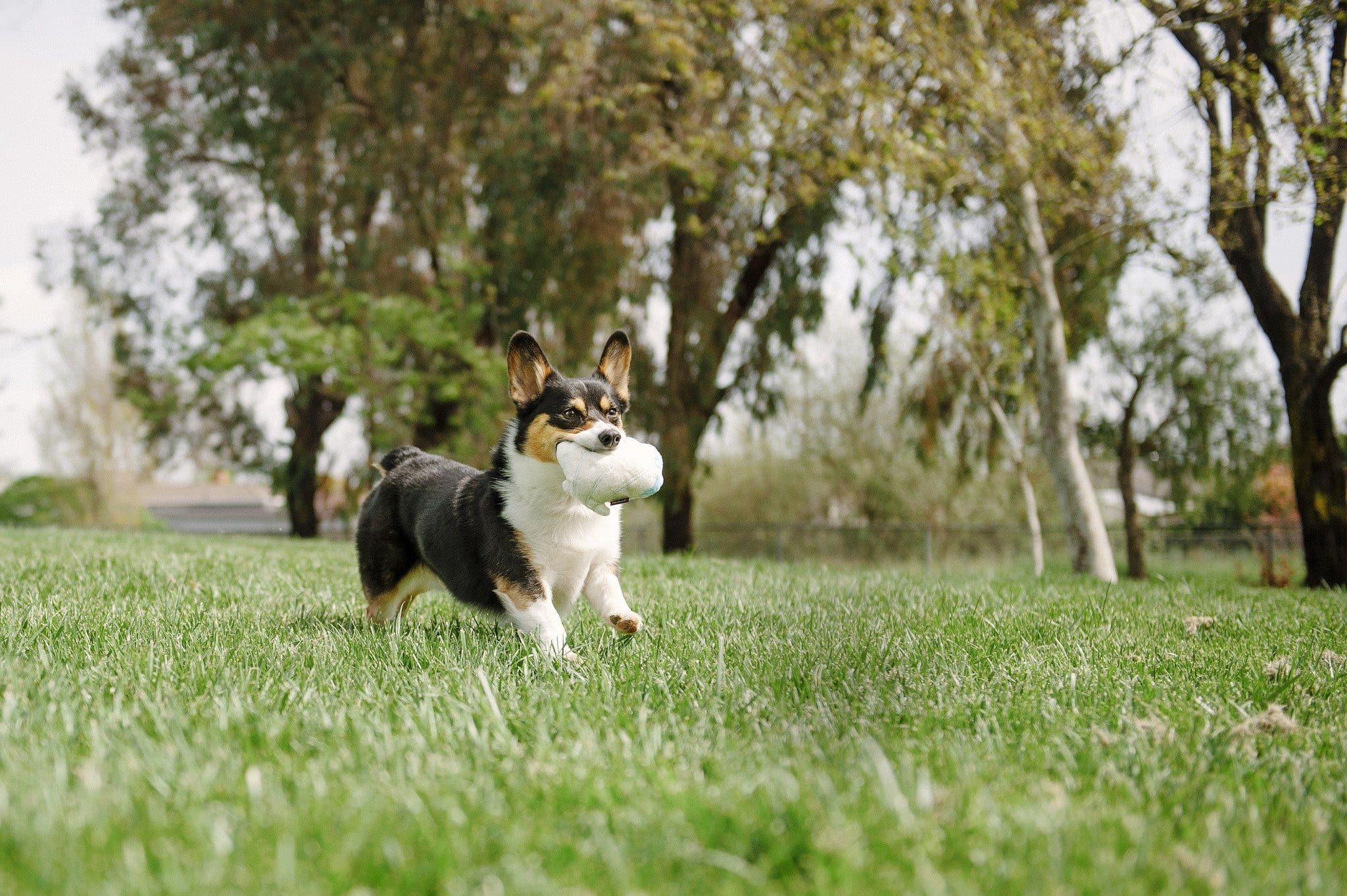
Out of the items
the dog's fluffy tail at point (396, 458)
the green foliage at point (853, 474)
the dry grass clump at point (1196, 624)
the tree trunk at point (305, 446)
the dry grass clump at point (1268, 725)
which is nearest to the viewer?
the dry grass clump at point (1268, 725)

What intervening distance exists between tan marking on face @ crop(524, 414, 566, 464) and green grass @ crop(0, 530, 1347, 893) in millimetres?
729

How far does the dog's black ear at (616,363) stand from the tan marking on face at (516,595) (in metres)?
0.91

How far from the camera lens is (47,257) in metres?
22.3

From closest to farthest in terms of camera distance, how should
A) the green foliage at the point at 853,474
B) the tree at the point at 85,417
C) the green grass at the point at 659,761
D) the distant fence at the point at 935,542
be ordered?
1. the green grass at the point at 659,761
2. the distant fence at the point at 935,542
3. the green foliage at the point at 853,474
4. the tree at the point at 85,417

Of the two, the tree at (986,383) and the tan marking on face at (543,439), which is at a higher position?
the tree at (986,383)

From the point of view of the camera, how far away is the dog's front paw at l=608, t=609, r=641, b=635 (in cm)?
387

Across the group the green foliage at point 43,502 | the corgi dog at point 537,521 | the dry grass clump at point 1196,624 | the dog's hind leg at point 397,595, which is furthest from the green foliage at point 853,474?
the corgi dog at point 537,521

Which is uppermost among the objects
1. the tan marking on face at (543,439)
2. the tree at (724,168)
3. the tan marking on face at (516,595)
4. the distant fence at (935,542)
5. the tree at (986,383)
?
the tree at (724,168)

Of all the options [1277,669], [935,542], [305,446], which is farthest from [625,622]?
[935,542]

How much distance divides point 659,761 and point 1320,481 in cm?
1164

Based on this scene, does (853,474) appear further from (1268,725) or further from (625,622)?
(1268,725)

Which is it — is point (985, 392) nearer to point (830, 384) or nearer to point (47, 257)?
point (830, 384)

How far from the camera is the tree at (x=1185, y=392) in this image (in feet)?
65.0

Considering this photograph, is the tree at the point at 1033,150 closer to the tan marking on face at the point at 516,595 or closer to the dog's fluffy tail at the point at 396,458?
the dog's fluffy tail at the point at 396,458
